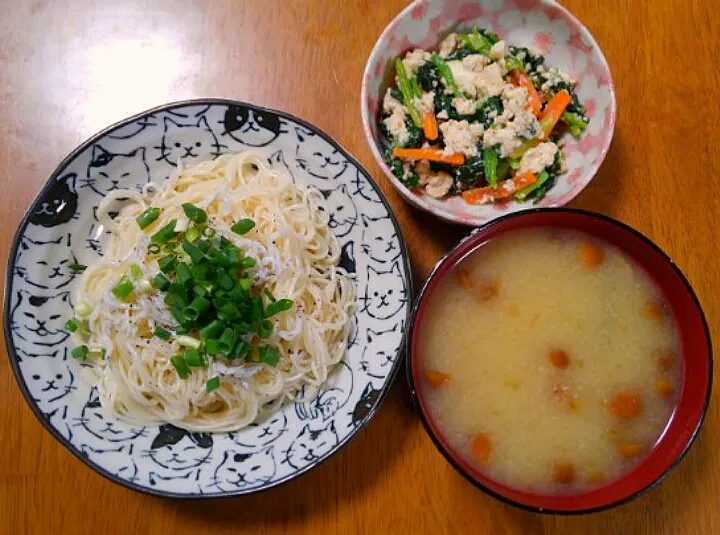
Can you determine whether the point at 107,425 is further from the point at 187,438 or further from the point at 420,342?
the point at 420,342

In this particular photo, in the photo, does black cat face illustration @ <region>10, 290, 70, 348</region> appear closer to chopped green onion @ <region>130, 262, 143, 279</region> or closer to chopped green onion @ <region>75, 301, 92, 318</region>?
chopped green onion @ <region>75, 301, 92, 318</region>

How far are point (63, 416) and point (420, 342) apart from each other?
0.96m

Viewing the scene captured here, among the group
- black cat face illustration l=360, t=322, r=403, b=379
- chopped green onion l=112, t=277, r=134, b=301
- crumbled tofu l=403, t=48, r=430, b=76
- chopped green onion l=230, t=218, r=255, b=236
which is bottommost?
black cat face illustration l=360, t=322, r=403, b=379


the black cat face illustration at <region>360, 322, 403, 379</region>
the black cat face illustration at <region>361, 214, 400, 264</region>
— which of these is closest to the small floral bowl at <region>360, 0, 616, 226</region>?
the black cat face illustration at <region>361, 214, 400, 264</region>

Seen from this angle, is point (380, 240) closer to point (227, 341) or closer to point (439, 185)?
point (439, 185)

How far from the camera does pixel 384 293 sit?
189 cm

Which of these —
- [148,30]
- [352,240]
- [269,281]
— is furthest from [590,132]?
[148,30]

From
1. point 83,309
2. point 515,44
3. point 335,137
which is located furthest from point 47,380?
point 515,44

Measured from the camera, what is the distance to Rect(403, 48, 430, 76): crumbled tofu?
2.05 m

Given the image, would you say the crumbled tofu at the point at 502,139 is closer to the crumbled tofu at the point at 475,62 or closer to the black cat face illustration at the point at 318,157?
the crumbled tofu at the point at 475,62

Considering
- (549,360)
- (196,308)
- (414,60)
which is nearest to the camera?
(549,360)

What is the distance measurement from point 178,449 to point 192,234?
1.91ft

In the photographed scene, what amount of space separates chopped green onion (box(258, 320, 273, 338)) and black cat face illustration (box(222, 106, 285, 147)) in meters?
0.52

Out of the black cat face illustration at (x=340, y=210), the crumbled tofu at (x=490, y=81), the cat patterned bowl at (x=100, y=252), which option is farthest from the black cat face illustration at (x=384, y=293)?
the crumbled tofu at (x=490, y=81)
